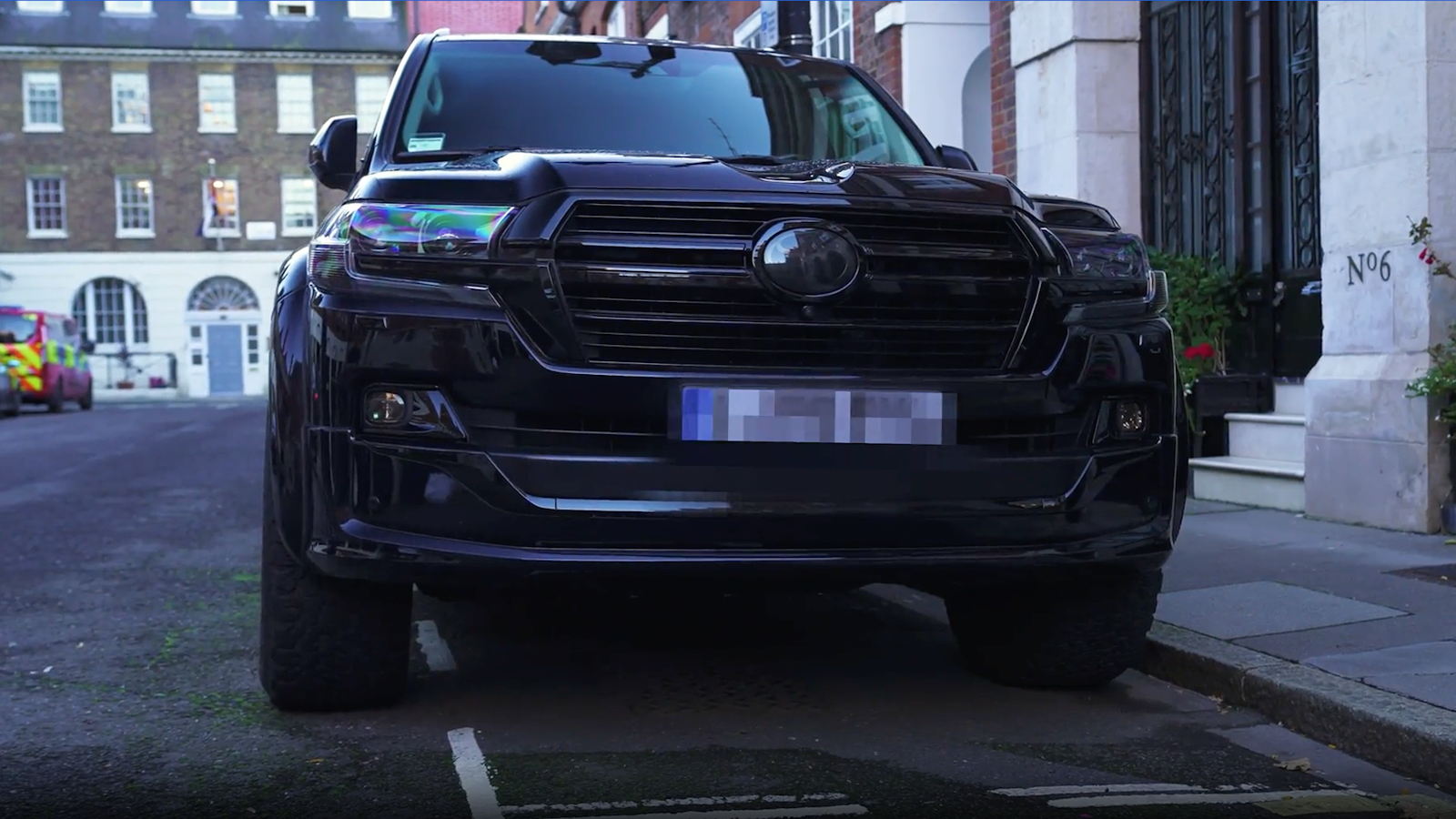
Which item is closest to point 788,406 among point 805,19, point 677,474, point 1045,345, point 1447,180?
point 677,474

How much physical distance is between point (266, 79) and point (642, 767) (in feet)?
154

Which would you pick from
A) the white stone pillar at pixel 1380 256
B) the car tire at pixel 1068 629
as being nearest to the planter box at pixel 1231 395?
the white stone pillar at pixel 1380 256

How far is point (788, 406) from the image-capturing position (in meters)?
3.25

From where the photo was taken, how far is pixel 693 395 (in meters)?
3.22

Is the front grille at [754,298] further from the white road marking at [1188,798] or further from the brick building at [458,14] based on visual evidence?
the brick building at [458,14]

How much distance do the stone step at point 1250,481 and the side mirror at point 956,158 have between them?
3.14 metres

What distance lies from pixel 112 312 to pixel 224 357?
358 centimetres

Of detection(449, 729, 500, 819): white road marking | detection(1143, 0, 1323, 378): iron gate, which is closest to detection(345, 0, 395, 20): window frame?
detection(1143, 0, 1323, 378): iron gate

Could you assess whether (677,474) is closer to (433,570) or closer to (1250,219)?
(433,570)

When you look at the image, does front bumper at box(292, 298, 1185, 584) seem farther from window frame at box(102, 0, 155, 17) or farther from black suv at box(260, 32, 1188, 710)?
window frame at box(102, 0, 155, 17)

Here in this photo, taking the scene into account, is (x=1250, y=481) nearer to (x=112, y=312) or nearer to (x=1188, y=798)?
(x=1188, y=798)

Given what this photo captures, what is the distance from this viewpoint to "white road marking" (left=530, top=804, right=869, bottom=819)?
9.64 feet

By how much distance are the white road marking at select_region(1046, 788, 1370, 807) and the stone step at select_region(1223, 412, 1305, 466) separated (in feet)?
14.8

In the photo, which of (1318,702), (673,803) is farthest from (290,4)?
(673,803)
